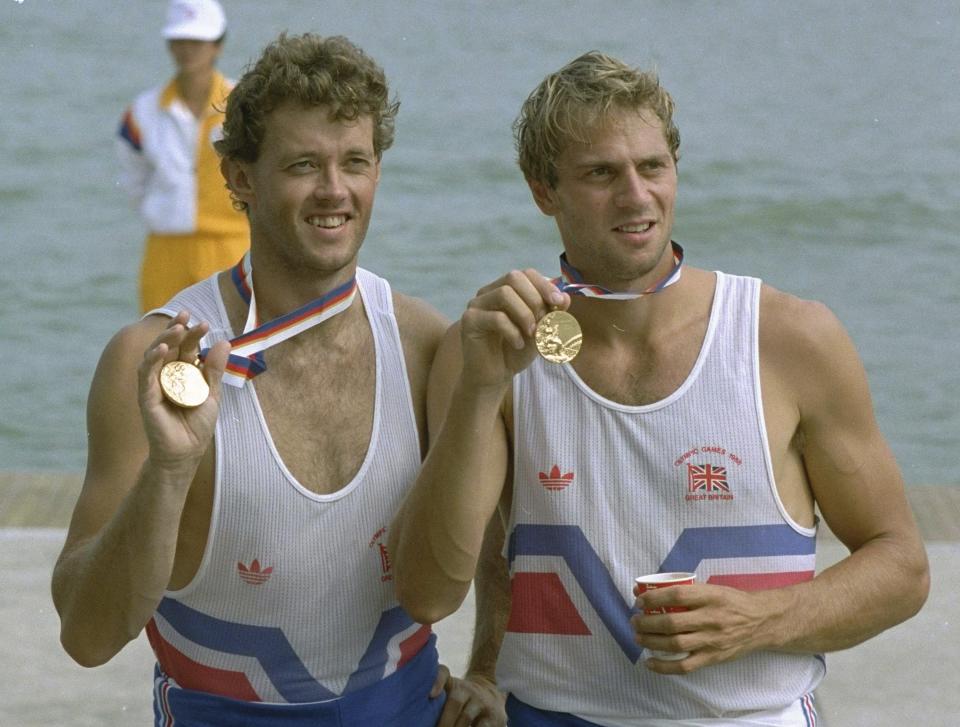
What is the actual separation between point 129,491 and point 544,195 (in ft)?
3.42

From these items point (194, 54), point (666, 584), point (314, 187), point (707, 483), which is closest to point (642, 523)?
point (707, 483)

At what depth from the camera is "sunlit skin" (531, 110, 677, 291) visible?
10.7 ft

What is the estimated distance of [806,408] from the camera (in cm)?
333

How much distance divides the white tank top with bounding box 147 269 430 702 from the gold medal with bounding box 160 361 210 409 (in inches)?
16.1

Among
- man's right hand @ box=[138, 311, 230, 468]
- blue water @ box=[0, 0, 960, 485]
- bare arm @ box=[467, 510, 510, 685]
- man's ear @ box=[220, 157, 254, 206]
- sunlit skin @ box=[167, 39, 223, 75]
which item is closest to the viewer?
man's right hand @ box=[138, 311, 230, 468]

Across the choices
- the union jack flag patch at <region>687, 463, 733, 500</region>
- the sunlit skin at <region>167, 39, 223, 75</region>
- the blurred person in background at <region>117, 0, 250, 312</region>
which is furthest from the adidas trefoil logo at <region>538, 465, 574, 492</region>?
the sunlit skin at <region>167, 39, 223, 75</region>

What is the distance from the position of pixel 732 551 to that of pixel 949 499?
366 cm

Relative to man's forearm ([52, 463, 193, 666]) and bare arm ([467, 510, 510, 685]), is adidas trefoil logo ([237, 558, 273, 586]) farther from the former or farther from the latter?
bare arm ([467, 510, 510, 685])

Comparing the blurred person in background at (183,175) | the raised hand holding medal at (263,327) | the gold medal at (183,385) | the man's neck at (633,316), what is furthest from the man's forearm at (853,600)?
the blurred person in background at (183,175)

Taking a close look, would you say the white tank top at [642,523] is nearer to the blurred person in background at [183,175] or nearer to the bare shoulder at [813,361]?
the bare shoulder at [813,361]

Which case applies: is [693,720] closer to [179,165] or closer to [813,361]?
[813,361]

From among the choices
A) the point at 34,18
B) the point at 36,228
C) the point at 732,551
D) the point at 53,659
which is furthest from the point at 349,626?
the point at 34,18

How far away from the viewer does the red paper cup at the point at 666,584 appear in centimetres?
305

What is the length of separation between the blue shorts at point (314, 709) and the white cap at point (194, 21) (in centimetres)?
440
